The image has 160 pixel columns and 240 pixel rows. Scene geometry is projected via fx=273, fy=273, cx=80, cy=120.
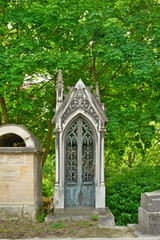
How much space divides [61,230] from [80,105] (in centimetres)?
351

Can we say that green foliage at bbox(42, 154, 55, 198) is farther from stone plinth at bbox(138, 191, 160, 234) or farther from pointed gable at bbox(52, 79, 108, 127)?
stone plinth at bbox(138, 191, 160, 234)

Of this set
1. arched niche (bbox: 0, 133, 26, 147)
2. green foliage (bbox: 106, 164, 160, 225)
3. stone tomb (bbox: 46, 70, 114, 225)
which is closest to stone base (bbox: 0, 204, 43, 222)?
stone tomb (bbox: 46, 70, 114, 225)

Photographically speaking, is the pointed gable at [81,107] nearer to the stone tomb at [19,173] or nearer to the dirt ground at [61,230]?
the stone tomb at [19,173]

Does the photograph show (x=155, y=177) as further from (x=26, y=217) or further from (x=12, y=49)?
(x=12, y=49)

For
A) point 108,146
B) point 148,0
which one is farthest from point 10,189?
point 148,0

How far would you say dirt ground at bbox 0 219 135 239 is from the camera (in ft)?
20.7

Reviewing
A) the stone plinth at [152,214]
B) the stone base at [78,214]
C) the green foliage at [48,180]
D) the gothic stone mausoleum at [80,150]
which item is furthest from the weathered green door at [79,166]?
the green foliage at [48,180]

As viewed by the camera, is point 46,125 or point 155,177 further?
point 46,125

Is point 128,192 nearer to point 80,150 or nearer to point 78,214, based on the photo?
point 78,214

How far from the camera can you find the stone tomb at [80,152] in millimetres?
8000

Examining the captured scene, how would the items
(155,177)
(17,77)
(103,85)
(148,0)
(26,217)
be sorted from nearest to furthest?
1. (26,217)
2. (17,77)
3. (155,177)
4. (148,0)
5. (103,85)

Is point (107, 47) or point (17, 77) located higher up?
point (107, 47)

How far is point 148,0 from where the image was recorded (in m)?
10.7

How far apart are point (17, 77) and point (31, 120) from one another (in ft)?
12.8
